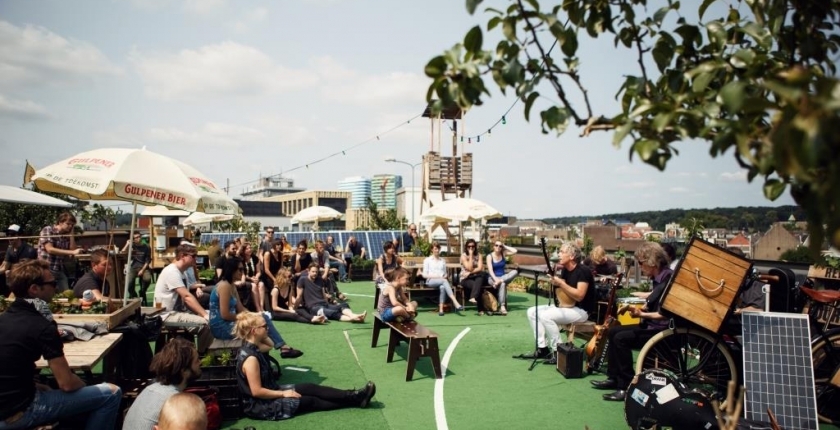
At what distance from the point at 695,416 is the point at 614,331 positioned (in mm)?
1864

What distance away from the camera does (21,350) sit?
3604 mm

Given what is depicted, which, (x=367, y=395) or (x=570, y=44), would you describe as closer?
(x=570, y=44)

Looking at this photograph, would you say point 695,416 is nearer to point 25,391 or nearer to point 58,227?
point 25,391

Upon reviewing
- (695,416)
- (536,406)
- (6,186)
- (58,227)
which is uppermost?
(6,186)

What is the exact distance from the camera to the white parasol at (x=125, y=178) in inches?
239

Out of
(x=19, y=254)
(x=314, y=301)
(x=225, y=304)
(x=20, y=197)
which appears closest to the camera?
(x=225, y=304)

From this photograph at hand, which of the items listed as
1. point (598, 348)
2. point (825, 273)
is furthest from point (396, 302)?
point (825, 273)

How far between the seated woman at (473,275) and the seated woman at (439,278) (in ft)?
1.28

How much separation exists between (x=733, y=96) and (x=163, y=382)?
416 cm

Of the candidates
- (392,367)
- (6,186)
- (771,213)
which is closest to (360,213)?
(6,186)

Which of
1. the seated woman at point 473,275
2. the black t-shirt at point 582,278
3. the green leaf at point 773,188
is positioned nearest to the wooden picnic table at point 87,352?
the green leaf at point 773,188

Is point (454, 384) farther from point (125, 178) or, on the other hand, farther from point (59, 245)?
point (59, 245)

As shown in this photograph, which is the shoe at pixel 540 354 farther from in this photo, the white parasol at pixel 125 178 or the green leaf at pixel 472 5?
the green leaf at pixel 472 5

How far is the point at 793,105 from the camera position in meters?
1.21
